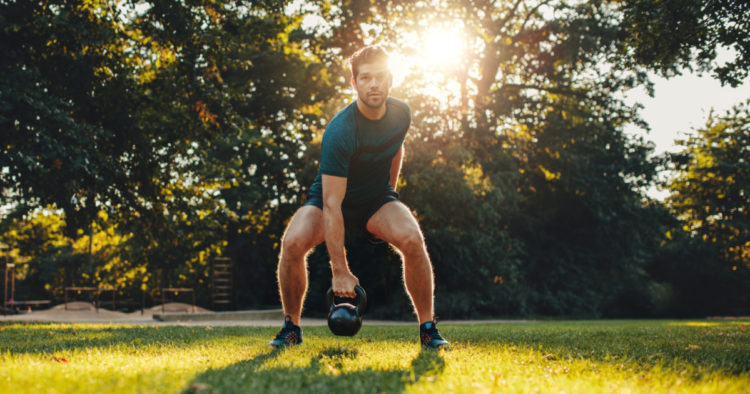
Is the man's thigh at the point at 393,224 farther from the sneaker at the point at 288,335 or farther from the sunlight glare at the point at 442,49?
the sunlight glare at the point at 442,49

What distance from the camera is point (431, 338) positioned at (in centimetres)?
461

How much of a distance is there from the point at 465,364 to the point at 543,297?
23125mm

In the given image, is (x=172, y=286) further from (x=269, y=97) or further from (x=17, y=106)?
(x=17, y=106)

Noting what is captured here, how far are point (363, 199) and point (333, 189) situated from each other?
0.55 metres

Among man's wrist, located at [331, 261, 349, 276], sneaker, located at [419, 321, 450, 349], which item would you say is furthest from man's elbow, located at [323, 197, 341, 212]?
sneaker, located at [419, 321, 450, 349]

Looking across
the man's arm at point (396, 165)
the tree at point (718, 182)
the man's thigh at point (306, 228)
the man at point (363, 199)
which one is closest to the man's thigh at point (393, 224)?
the man at point (363, 199)

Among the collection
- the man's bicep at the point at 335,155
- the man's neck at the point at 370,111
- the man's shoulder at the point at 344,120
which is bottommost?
the man's bicep at the point at 335,155

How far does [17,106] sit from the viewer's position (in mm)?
11961

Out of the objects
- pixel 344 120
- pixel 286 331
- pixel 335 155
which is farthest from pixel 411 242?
pixel 286 331

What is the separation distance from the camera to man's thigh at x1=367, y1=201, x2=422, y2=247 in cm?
471

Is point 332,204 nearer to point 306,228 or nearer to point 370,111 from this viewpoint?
point 306,228

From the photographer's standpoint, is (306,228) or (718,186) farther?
(718,186)

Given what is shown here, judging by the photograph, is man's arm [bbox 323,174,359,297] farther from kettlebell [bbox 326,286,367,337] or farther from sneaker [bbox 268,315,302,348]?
sneaker [bbox 268,315,302,348]

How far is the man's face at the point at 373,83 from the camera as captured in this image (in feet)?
15.2
